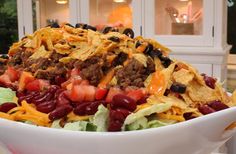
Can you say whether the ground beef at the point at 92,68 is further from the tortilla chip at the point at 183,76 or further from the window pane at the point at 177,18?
the window pane at the point at 177,18

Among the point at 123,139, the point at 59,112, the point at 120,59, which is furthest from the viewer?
the point at 120,59

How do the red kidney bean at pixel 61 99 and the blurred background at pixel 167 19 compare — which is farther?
the blurred background at pixel 167 19

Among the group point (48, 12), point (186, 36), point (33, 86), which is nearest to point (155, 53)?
point (33, 86)

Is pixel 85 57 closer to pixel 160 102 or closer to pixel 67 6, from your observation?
pixel 160 102

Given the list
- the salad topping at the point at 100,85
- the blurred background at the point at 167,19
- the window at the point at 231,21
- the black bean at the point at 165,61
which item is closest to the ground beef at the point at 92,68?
the salad topping at the point at 100,85

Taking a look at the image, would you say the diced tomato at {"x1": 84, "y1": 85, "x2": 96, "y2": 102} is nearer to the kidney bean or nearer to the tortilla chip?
the kidney bean

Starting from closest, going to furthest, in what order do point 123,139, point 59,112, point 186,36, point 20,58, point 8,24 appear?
point 123,139, point 59,112, point 20,58, point 186,36, point 8,24

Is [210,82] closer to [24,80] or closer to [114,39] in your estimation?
[114,39]
